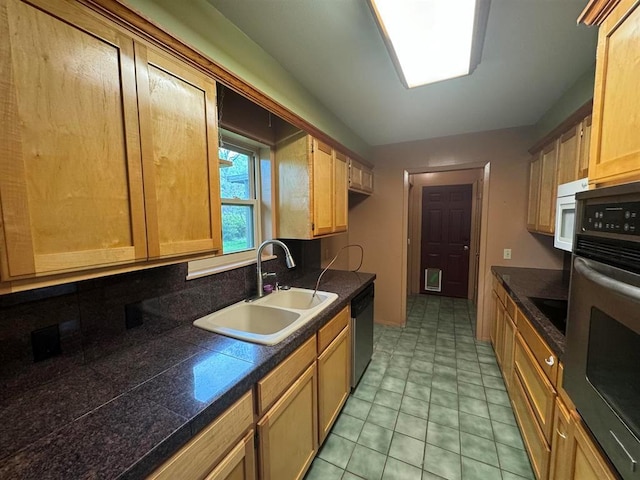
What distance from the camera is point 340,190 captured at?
8.03ft

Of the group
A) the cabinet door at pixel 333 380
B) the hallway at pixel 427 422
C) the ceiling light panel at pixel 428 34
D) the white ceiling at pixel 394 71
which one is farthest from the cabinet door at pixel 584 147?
the cabinet door at pixel 333 380

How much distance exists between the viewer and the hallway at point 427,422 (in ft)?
4.86

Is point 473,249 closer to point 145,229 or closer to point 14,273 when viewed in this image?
point 145,229

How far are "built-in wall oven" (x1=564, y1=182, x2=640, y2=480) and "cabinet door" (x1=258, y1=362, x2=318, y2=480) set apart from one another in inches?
42.3

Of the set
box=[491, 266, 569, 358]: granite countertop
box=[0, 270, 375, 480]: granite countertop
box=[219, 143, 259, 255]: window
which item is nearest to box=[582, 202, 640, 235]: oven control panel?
box=[491, 266, 569, 358]: granite countertop

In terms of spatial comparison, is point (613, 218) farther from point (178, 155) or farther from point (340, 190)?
point (340, 190)

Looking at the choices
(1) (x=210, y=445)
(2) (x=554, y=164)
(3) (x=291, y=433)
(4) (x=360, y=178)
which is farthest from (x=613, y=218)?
(4) (x=360, y=178)

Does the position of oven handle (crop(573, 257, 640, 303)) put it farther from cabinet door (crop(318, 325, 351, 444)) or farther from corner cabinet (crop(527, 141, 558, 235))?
corner cabinet (crop(527, 141, 558, 235))

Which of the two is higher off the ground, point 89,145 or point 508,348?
point 89,145

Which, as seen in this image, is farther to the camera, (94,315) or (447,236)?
(447,236)

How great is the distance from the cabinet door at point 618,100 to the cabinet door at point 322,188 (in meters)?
1.48

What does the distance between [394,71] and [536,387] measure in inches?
80.9

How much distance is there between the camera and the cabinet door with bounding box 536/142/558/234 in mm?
2062

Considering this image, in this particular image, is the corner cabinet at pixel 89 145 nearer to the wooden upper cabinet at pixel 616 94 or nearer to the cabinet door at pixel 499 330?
the wooden upper cabinet at pixel 616 94
